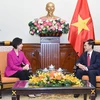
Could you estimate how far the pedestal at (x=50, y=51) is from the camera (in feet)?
17.0

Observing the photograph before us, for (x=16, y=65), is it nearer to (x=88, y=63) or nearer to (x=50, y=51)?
(x=50, y=51)

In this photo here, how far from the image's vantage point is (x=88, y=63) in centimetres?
502

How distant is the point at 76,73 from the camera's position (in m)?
4.92

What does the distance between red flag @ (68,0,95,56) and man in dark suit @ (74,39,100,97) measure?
45cm

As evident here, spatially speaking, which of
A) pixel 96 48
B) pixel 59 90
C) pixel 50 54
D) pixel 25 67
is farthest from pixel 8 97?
pixel 96 48

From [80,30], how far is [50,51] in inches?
33.5

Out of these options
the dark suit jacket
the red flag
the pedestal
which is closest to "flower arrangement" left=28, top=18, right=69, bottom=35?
the pedestal

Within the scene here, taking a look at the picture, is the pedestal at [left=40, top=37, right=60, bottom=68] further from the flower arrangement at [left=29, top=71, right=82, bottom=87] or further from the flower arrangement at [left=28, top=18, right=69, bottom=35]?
the flower arrangement at [left=29, top=71, right=82, bottom=87]

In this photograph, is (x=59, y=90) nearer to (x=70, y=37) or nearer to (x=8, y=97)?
(x=8, y=97)

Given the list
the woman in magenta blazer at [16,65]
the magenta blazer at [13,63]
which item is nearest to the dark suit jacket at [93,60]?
the woman in magenta blazer at [16,65]

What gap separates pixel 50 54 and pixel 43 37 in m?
0.38

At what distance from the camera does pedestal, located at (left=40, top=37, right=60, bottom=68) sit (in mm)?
5180

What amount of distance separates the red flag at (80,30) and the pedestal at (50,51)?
1.58 feet

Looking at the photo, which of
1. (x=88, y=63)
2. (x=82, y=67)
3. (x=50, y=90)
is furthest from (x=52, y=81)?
(x=88, y=63)
